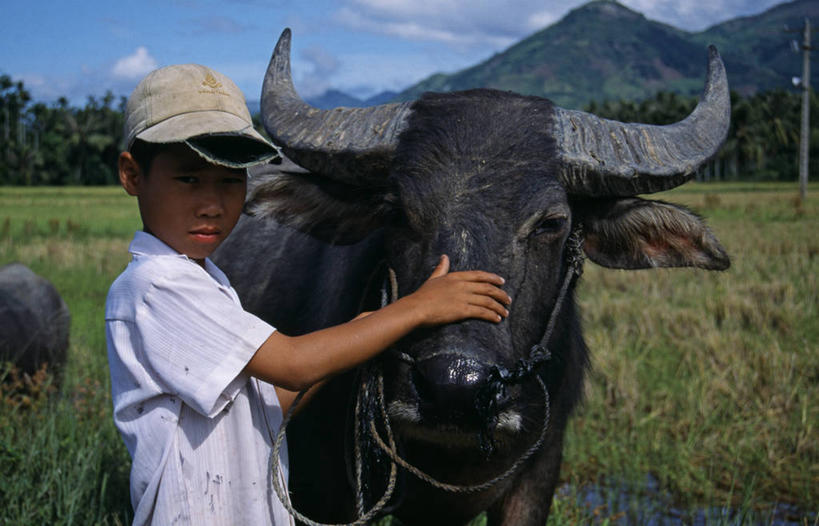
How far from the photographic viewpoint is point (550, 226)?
2225mm

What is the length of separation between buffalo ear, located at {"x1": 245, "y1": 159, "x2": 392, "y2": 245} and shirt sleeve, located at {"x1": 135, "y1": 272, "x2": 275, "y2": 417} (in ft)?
3.24

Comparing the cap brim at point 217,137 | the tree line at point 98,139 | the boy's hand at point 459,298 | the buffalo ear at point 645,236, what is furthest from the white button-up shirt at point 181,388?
the tree line at point 98,139

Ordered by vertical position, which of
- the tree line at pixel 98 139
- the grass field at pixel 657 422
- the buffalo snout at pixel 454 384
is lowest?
the tree line at pixel 98 139

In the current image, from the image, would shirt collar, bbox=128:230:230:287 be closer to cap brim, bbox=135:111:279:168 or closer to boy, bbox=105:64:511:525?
boy, bbox=105:64:511:525

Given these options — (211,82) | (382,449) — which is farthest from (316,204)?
(382,449)

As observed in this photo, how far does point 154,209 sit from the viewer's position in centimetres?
168

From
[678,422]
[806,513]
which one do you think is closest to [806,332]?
[678,422]

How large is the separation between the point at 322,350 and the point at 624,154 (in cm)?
126

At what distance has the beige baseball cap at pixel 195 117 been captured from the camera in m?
1.63

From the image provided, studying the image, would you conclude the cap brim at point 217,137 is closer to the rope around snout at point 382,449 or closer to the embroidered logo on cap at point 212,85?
the embroidered logo on cap at point 212,85

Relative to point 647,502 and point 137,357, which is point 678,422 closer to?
point 647,502

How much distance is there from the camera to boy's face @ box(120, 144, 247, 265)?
1.67 meters

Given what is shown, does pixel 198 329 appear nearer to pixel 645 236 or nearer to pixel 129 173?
pixel 129 173

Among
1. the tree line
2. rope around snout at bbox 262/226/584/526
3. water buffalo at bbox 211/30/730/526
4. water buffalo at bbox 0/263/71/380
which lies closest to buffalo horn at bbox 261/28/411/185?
water buffalo at bbox 211/30/730/526
